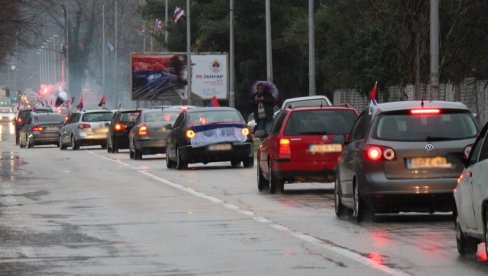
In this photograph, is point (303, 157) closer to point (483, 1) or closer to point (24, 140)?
point (483, 1)

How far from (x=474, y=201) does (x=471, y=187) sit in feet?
0.56

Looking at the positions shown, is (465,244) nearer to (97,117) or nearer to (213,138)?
(213,138)

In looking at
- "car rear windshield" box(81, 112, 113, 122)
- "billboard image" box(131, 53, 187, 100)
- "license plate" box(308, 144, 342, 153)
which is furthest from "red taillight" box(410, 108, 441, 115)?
"billboard image" box(131, 53, 187, 100)

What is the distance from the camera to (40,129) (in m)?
62.4

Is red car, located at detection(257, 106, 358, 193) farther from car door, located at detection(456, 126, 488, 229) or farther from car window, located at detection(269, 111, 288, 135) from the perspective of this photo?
car door, located at detection(456, 126, 488, 229)

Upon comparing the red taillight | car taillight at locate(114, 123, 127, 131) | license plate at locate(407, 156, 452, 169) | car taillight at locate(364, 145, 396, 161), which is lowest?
car taillight at locate(114, 123, 127, 131)

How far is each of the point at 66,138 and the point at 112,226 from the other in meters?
39.9

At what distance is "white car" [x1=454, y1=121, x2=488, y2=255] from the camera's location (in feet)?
41.8

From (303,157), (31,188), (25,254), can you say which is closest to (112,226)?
(25,254)

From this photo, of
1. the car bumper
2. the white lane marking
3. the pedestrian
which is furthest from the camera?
the pedestrian

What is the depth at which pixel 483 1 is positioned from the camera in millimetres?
53969

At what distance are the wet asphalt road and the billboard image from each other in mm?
51200

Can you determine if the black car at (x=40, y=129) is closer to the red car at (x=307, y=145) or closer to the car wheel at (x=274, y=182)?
the car wheel at (x=274, y=182)

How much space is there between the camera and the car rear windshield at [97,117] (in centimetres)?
5631
